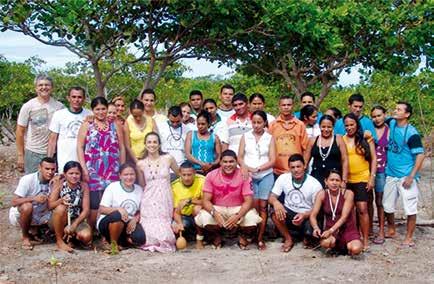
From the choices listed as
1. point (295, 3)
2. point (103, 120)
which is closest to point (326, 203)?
point (103, 120)

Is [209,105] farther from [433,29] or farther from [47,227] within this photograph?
[433,29]

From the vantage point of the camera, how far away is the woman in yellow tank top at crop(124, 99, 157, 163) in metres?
6.73

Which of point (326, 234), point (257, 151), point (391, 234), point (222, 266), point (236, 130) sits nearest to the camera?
point (222, 266)

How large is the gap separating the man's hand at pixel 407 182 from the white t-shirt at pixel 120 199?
287 centimetres

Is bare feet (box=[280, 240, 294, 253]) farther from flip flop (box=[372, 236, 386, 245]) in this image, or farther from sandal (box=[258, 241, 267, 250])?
flip flop (box=[372, 236, 386, 245])

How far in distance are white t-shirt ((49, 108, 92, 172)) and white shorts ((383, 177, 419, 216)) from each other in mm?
3415

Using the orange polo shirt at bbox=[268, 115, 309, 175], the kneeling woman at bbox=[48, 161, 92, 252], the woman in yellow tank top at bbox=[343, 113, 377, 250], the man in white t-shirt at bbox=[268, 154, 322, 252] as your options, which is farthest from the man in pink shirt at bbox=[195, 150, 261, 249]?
the kneeling woman at bbox=[48, 161, 92, 252]

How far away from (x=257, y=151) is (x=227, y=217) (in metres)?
0.79

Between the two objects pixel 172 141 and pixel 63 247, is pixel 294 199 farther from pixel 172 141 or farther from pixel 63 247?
pixel 63 247

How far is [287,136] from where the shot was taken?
6766 millimetres

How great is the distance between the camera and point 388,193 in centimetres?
674

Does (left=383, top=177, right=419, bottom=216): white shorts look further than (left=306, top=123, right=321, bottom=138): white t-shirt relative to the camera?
No

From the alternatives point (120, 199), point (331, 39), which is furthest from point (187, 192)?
point (331, 39)

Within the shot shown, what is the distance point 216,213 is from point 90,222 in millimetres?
1401
